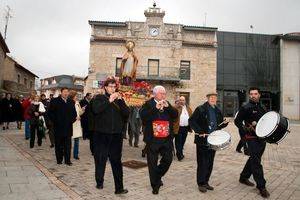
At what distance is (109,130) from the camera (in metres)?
5.82

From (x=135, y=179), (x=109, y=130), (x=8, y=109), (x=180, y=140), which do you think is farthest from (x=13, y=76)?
(x=109, y=130)

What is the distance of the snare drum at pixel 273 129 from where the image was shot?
5797 millimetres

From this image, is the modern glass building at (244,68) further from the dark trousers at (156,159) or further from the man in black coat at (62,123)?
the dark trousers at (156,159)

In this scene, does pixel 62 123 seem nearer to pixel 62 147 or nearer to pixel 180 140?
pixel 62 147

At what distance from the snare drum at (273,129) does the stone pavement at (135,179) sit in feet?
3.43

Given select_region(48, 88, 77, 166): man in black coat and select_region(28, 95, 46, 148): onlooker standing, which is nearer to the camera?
select_region(48, 88, 77, 166): man in black coat

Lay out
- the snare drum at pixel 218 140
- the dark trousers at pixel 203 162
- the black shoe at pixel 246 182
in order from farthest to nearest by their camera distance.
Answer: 1. the black shoe at pixel 246 182
2. the dark trousers at pixel 203 162
3. the snare drum at pixel 218 140

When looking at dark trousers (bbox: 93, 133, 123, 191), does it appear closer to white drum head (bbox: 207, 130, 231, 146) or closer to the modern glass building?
white drum head (bbox: 207, 130, 231, 146)

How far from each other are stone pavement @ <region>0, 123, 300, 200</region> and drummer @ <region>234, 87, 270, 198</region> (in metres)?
0.31

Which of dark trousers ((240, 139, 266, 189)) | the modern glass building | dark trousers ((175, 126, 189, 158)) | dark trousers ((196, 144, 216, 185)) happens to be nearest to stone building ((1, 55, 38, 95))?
the modern glass building

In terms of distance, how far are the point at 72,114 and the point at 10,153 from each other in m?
2.61

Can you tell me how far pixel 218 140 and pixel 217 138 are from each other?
0.17 ft

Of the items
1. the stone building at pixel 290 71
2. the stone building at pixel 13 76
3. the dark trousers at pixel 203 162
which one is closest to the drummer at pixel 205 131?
the dark trousers at pixel 203 162

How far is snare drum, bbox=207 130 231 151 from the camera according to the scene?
19.9ft
